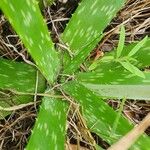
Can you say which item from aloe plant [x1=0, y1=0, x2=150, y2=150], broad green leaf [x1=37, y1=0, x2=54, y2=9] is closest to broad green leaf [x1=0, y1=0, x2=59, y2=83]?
aloe plant [x1=0, y1=0, x2=150, y2=150]

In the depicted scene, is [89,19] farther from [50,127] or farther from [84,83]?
[50,127]

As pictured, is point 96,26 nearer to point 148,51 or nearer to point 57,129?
point 148,51

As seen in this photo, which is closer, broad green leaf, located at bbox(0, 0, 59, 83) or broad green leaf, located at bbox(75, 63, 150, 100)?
broad green leaf, located at bbox(0, 0, 59, 83)

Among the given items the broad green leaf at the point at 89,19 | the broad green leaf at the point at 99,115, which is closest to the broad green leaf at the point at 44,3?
the broad green leaf at the point at 89,19

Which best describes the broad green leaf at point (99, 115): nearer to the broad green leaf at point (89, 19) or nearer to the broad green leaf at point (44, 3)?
the broad green leaf at point (89, 19)

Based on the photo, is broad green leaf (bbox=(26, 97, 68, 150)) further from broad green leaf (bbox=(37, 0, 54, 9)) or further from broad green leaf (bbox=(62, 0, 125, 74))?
broad green leaf (bbox=(37, 0, 54, 9))

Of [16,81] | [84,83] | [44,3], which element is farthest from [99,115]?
[44,3]

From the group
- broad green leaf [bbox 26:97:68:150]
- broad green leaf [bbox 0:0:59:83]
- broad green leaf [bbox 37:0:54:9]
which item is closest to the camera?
broad green leaf [bbox 0:0:59:83]
